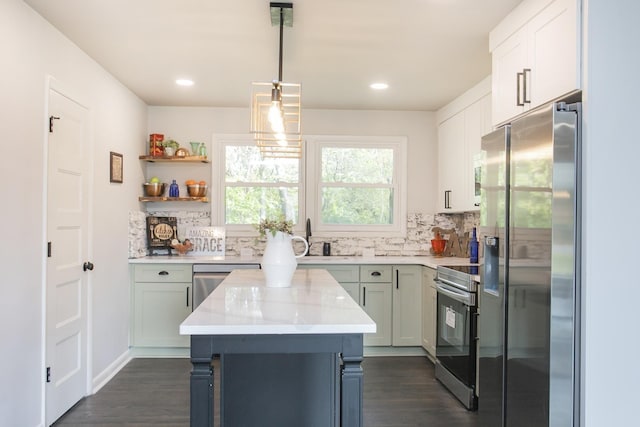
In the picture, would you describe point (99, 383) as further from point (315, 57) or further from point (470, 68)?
point (470, 68)

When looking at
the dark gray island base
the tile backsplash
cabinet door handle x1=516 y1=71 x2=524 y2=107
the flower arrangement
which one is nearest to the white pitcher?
the flower arrangement

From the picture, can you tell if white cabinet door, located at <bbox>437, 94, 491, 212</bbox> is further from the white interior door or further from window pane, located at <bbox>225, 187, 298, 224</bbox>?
the white interior door

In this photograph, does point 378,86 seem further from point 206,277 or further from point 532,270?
point 532,270

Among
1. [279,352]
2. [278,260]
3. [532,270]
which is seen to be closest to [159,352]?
[278,260]

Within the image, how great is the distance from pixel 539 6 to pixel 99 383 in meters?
3.89

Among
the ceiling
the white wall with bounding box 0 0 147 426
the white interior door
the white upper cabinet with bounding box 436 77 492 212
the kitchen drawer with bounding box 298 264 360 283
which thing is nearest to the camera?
the white wall with bounding box 0 0 147 426

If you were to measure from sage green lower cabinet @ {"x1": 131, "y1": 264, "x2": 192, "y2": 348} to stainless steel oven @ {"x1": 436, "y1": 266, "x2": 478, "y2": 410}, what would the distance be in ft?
7.53

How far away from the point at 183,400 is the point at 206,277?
1.23 m

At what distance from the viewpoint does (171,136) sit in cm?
496

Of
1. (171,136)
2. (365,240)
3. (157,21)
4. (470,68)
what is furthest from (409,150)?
(157,21)

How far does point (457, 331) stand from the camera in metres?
3.40

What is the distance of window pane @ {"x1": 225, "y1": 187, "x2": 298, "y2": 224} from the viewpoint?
500 centimetres

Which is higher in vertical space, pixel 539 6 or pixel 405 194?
pixel 539 6
